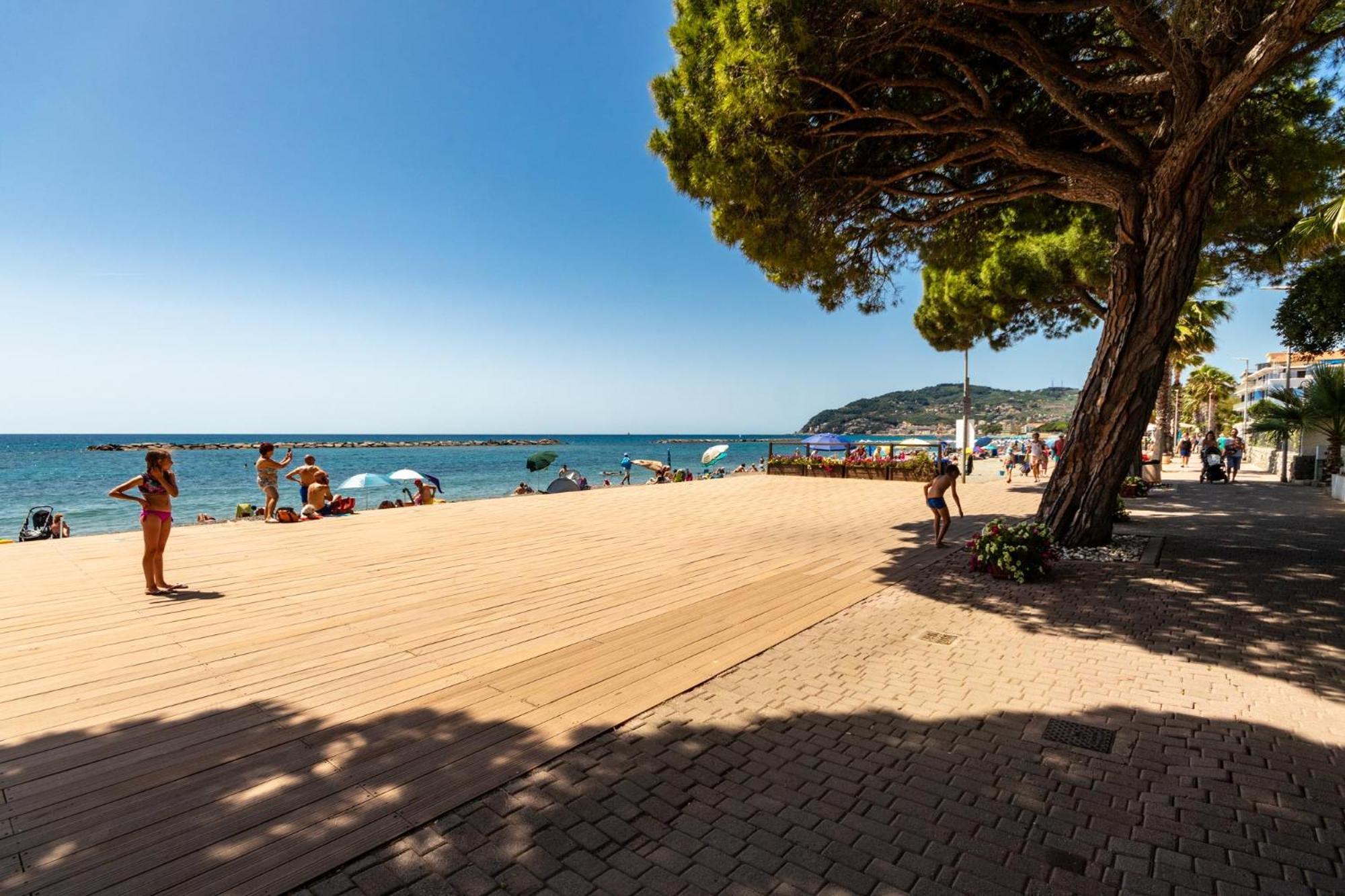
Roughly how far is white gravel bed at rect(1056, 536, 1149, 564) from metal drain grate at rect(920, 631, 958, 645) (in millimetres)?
3759

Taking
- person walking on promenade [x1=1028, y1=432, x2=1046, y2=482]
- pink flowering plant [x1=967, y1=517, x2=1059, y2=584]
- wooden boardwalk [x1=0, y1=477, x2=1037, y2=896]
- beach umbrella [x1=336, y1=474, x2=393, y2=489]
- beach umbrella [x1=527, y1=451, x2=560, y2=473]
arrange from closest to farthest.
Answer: wooden boardwalk [x1=0, y1=477, x2=1037, y2=896], pink flowering plant [x1=967, y1=517, x2=1059, y2=584], beach umbrella [x1=336, y1=474, x2=393, y2=489], person walking on promenade [x1=1028, y1=432, x2=1046, y2=482], beach umbrella [x1=527, y1=451, x2=560, y2=473]

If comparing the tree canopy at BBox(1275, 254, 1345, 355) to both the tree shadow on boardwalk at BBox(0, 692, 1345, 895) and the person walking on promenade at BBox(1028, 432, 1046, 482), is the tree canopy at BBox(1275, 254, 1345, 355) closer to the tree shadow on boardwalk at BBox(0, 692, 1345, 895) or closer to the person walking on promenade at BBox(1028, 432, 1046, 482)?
the tree shadow on boardwalk at BBox(0, 692, 1345, 895)

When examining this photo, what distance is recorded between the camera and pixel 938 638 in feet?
17.8

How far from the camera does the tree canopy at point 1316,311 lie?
8.68m

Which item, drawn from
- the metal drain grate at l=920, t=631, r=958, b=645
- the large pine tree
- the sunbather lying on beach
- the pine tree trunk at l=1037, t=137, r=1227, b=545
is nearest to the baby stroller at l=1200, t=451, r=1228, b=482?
the large pine tree

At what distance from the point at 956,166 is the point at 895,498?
9.32m

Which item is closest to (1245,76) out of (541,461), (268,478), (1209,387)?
(268,478)

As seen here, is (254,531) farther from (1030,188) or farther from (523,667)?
(1030,188)

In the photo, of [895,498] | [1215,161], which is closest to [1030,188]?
[1215,161]

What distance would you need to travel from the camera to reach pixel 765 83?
653 centimetres

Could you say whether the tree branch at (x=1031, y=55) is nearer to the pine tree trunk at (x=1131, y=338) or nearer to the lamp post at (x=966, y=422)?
the pine tree trunk at (x=1131, y=338)

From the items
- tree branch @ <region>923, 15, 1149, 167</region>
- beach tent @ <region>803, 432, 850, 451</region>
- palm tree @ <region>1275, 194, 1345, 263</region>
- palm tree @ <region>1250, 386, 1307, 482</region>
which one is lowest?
beach tent @ <region>803, 432, 850, 451</region>

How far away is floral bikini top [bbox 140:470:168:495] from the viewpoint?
6.35 metres

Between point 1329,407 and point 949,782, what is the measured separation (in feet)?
75.6
